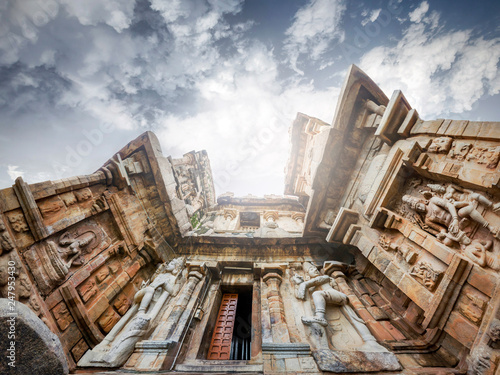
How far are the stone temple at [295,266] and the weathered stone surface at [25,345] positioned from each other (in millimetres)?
15

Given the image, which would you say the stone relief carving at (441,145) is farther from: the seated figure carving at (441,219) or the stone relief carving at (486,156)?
the seated figure carving at (441,219)

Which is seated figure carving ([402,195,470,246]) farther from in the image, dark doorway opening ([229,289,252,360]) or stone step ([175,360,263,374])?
dark doorway opening ([229,289,252,360])

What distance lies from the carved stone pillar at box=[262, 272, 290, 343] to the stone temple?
0.03m

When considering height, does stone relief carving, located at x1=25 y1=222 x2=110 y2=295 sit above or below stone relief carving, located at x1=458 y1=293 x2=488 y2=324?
below

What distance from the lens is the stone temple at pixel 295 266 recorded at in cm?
298

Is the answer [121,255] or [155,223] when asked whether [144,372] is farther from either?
[155,223]

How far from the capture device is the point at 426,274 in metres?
3.53

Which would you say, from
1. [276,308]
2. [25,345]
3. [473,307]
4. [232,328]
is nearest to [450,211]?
[473,307]

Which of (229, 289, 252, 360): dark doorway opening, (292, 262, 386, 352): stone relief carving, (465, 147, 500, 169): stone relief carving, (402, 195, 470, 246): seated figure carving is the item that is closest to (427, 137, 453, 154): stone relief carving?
(465, 147, 500, 169): stone relief carving

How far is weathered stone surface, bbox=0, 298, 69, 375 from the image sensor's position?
201cm

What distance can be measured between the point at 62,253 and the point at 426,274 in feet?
26.5

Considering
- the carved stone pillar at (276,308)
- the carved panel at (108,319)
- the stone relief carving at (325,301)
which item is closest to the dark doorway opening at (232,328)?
the carved stone pillar at (276,308)

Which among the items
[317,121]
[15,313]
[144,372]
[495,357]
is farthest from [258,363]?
[317,121]

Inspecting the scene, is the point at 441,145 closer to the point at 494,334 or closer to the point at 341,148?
the point at 341,148
